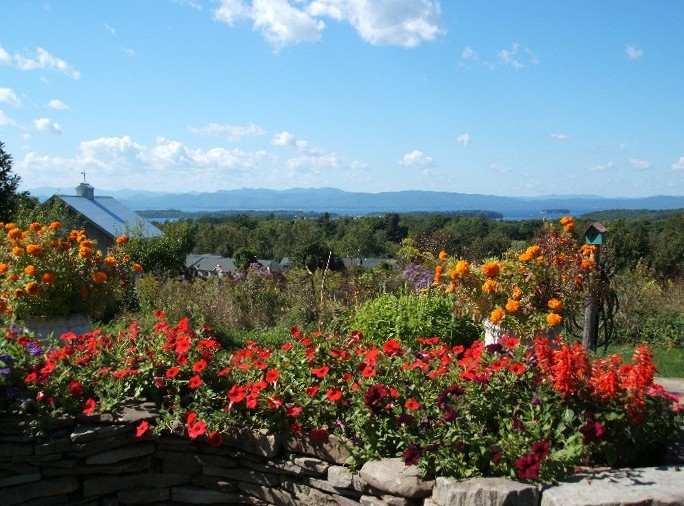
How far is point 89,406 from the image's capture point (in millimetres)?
3434

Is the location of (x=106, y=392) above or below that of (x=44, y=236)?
below

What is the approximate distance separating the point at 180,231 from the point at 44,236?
30.9 feet

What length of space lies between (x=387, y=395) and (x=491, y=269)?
1.75 m

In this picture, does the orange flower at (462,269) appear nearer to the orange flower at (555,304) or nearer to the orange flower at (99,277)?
the orange flower at (555,304)

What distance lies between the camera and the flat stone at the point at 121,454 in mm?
3430

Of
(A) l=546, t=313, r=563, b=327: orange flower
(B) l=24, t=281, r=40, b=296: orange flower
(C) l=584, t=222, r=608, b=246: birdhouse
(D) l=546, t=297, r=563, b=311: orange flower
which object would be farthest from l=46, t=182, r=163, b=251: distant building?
(A) l=546, t=313, r=563, b=327: orange flower

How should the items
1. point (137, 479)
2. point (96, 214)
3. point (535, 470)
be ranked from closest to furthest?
point (535, 470) → point (137, 479) → point (96, 214)

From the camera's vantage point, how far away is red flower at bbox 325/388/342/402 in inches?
128

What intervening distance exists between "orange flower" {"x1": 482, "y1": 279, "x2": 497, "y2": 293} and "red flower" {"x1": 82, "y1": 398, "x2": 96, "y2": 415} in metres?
2.77

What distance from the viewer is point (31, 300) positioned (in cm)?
511

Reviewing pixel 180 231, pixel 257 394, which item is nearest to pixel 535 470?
pixel 257 394

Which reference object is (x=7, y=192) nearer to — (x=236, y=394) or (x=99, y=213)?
(x=99, y=213)

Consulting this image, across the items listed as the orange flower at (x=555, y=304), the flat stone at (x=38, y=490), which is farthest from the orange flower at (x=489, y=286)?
the flat stone at (x=38, y=490)

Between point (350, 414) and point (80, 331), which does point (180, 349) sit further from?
point (80, 331)
